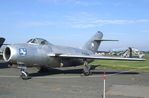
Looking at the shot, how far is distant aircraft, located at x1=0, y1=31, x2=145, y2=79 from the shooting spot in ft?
59.4

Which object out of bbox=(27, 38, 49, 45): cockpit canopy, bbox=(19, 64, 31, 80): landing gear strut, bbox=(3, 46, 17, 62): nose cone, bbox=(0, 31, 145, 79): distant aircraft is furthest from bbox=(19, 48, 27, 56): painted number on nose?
bbox=(27, 38, 49, 45): cockpit canopy

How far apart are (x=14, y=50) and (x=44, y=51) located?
3038 millimetres

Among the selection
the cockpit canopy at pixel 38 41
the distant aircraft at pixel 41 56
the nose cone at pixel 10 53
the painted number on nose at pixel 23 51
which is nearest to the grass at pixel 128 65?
the distant aircraft at pixel 41 56

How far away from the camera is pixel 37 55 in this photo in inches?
771

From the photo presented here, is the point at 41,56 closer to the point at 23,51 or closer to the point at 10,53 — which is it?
the point at 23,51

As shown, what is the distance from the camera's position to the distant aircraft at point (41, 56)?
1809cm

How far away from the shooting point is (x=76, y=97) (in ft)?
36.6

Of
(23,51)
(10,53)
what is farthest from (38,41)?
(10,53)

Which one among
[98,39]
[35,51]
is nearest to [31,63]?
[35,51]

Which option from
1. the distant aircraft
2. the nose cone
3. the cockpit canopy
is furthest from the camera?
the cockpit canopy

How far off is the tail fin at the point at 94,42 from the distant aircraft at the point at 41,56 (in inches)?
54.4

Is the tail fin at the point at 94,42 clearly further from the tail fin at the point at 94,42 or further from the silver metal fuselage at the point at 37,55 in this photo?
the silver metal fuselage at the point at 37,55

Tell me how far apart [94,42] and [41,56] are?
895cm

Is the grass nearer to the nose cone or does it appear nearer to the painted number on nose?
the painted number on nose
